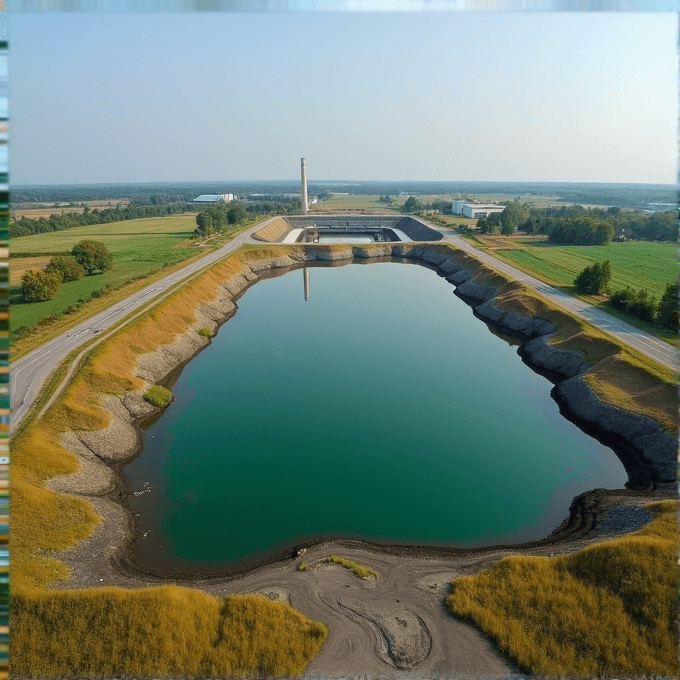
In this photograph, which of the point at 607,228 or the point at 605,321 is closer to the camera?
the point at 605,321

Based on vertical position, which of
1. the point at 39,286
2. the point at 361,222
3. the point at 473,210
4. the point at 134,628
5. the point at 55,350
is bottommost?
the point at 134,628

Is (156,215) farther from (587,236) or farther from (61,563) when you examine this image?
(61,563)

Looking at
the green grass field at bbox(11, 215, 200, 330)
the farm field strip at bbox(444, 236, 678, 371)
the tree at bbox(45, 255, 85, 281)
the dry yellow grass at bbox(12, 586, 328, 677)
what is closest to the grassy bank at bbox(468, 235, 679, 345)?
the farm field strip at bbox(444, 236, 678, 371)

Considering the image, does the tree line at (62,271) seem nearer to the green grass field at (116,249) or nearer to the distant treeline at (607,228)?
the green grass field at (116,249)

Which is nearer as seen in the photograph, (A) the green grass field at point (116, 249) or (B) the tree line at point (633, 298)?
(B) the tree line at point (633, 298)

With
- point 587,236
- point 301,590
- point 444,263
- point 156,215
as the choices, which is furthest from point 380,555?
point 156,215

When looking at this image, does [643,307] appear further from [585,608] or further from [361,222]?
[361,222]

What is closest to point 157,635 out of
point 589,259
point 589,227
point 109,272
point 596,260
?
point 109,272

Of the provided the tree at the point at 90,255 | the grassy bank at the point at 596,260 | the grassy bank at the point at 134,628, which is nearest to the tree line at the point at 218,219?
the tree at the point at 90,255
